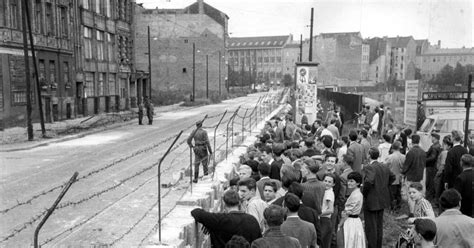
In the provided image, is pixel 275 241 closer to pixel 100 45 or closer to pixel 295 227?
pixel 295 227

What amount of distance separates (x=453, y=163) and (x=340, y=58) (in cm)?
10248

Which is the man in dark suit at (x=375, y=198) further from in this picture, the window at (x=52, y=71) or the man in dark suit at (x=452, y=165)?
the window at (x=52, y=71)

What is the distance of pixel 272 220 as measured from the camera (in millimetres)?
4574

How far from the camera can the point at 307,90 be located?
20547 millimetres

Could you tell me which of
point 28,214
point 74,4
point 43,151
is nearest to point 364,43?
point 74,4

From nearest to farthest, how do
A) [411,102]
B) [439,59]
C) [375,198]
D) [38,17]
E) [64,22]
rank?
[375,198] → [411,102] → [38,17] → [64,22] → [439,59]

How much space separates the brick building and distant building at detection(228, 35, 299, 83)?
216 feet

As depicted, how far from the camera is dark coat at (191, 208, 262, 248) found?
503 cm

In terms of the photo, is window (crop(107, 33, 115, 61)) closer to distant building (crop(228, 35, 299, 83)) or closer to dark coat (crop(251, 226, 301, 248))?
dark coat (crop(251, 226, 301, 248))

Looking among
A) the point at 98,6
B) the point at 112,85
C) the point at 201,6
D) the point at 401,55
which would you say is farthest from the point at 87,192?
the point at 401,55

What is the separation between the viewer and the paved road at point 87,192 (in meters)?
8.27

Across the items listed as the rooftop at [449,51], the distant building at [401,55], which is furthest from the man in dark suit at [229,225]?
the distant building at [401,55]

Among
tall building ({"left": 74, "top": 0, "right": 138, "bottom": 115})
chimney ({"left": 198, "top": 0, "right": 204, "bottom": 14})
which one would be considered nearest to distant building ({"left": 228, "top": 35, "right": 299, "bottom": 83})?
chimney ({"left": 198, "top": 0, "right": 204, "bottom": 14})

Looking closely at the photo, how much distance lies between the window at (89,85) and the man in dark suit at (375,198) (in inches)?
1284
